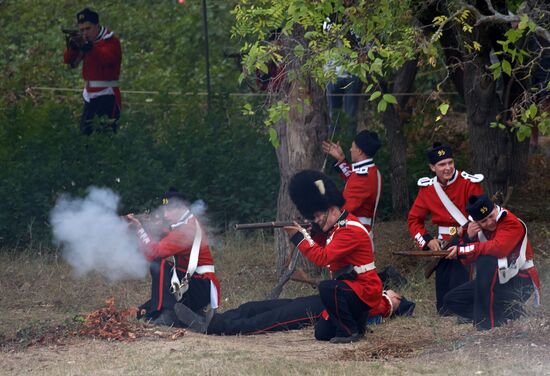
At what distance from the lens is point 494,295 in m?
9.86

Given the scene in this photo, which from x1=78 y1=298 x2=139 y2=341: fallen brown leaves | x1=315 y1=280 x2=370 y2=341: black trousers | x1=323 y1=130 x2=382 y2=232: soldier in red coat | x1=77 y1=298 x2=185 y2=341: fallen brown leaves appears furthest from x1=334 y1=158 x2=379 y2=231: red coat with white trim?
x1=78 y1=298 x2=139 y2=341: fallen brown leaves

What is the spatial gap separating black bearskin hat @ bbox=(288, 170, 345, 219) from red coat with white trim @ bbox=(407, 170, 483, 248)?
1.46 metres

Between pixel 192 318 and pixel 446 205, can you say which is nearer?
pixel 192 318

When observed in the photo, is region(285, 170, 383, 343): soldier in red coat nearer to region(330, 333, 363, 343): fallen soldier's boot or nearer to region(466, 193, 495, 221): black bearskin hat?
region(330, 333, 363, 343): fallen soldier's boot

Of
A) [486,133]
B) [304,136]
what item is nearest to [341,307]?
[304,136]

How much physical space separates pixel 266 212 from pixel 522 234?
18.2ft

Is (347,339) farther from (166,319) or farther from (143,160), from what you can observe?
(143,160)

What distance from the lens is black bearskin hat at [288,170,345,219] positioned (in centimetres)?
991

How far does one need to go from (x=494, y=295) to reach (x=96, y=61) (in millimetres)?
8329

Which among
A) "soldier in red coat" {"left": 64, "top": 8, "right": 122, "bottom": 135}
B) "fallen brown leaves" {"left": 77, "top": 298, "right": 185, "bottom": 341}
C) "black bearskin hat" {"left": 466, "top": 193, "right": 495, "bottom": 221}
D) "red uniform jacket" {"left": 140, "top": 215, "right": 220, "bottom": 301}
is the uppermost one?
"soldier in red coat" {"left": 64, "top": 8, "right": 122, "bottom": 135}

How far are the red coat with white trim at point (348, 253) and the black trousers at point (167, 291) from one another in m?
1.32

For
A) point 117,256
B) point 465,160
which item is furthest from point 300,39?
point 465,160

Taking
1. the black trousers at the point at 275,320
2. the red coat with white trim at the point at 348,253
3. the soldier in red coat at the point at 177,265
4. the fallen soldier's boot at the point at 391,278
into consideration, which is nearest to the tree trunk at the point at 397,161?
the fallen soldier's boot at the point at 391,278

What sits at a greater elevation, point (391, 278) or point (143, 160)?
point (143, 160)
